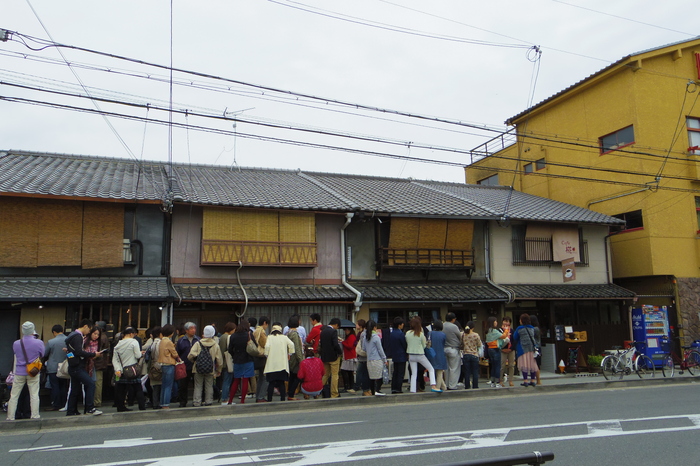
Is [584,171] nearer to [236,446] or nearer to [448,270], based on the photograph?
[448,270]

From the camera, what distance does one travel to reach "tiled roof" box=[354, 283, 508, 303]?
55.2 feet

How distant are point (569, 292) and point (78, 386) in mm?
15958

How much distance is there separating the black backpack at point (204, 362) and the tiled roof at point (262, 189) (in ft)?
16.8

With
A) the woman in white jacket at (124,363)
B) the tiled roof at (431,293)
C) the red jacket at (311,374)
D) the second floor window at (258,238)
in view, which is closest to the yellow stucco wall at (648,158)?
the tiled roof at (431,293)

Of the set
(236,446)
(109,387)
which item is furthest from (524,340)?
(109,387)

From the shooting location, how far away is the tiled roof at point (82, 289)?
512 inches

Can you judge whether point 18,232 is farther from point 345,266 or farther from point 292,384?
point 345,266

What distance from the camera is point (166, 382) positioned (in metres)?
11.5

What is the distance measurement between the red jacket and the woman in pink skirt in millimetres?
5231

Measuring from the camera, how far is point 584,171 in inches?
955

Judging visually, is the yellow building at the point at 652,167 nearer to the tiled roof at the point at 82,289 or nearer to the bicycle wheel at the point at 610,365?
the bicycle wheel at the point at 610,365

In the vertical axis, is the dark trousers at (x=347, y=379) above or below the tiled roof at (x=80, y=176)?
below

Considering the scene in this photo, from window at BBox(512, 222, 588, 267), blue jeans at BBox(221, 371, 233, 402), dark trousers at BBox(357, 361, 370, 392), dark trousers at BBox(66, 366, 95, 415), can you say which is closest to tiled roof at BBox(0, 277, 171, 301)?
dark trousers at BBox(66, 366, 95, 415)

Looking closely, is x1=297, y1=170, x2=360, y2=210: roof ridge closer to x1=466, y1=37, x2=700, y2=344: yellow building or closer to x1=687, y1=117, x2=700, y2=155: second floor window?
x1=466, y1=37, x2=700, y2=344: yellow building
